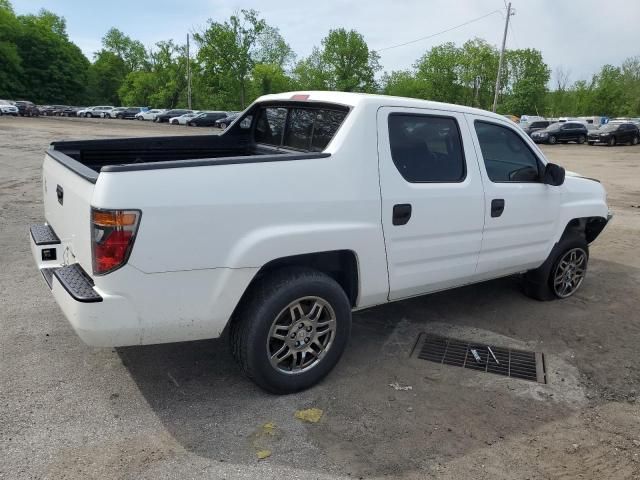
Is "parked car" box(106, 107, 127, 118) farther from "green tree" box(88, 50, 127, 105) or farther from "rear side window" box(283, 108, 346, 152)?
"rear side window" box(283, 108, 346, 152)

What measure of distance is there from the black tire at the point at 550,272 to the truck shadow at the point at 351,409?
795 mm

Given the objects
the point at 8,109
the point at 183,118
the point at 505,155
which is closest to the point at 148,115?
the point at 183,118

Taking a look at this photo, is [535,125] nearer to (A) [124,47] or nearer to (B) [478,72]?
(B) [478,72]

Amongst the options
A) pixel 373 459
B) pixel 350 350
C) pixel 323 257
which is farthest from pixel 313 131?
pixel 373 459

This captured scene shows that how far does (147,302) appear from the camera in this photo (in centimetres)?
282

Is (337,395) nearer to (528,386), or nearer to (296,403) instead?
(296,403)

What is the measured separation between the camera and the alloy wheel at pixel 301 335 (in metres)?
3.32

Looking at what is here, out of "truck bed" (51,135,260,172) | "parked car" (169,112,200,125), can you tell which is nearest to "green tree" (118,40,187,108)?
"parked car" (169,112,200,125)

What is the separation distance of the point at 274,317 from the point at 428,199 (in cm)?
139

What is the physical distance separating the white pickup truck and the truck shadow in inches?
10.6

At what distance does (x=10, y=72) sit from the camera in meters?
73.8

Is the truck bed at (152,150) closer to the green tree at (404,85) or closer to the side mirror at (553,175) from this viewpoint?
the side mirror at (553,175)

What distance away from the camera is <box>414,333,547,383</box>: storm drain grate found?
394cm

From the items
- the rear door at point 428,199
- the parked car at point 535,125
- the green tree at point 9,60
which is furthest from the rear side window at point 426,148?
the green tree at point 9,60
